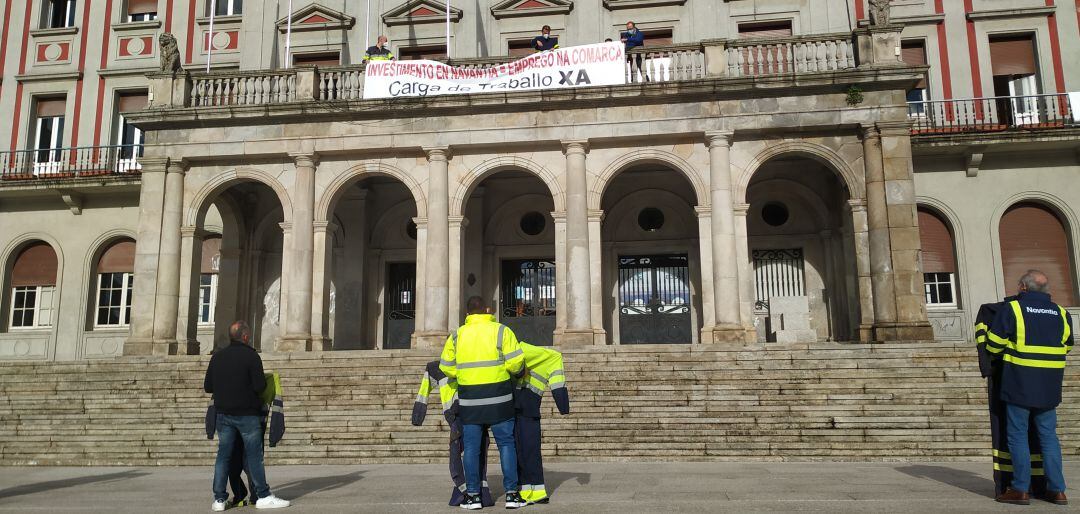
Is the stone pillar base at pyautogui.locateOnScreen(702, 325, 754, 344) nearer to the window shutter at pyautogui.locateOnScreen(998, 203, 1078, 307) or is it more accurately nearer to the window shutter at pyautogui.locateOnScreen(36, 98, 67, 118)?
the window shutter at pyautogui.locateOnScreen(998, 203, 1078, 307)

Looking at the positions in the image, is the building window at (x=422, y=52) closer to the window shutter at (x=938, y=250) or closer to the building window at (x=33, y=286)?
the building window at (x=33, y=286)

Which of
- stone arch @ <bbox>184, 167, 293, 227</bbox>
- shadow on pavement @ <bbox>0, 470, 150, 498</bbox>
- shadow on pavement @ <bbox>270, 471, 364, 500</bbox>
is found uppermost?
stone arch @ <bbox>184, 167, 293, 227</bbox>

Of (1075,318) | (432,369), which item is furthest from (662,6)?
(432,369)

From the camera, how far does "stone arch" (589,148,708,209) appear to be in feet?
57.4

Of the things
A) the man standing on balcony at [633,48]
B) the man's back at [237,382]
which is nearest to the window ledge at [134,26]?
the man standing on balcony at [633,48]

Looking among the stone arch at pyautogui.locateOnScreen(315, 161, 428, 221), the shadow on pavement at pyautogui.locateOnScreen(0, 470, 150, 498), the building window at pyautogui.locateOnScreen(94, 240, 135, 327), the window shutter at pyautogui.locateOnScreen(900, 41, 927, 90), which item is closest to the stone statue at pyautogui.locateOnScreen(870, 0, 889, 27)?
the window shutter at pyautogui.locateOnScreen(900, 41, 927, 90)

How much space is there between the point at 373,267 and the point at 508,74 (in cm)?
739

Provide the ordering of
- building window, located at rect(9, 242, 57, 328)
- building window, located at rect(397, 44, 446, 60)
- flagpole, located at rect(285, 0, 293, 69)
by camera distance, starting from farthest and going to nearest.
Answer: building window, located at rect(9, 242, 57, 328)
building window, located at rect(397, 44, 446, 60)
flagpole, located at rect(285, 0, 293, 69)

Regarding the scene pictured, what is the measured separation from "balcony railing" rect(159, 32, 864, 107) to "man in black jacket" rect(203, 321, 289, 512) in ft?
38.6

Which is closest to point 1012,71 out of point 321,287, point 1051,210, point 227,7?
point 1051,210

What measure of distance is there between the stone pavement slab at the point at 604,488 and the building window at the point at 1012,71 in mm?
14111

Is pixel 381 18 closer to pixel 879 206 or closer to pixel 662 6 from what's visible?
pixel 662 6

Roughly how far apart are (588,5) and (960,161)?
34.9ft

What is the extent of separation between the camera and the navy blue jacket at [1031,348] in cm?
654
